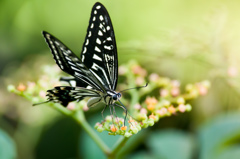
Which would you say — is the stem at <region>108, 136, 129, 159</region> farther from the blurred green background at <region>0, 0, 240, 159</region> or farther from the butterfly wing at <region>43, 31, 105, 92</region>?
the blurred green background at <region>0, 0, 240, 159</region>

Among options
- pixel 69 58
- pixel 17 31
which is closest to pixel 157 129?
pixel 69 58

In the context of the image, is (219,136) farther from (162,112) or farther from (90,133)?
(90,133)

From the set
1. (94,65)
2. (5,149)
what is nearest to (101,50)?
(94,65)

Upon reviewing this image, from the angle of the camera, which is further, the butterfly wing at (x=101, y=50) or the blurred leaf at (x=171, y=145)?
the blurred leaf at (x=171, y=145)

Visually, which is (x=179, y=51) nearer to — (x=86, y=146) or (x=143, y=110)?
(x=143, y=110)

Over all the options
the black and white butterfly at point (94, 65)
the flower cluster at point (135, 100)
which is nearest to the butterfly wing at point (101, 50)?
the black and white butterfly at point (94, 65)

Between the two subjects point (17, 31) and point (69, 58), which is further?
point (17, 31)

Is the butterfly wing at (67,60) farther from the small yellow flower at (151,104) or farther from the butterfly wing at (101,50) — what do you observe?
the small yellow flower at (151,104)
